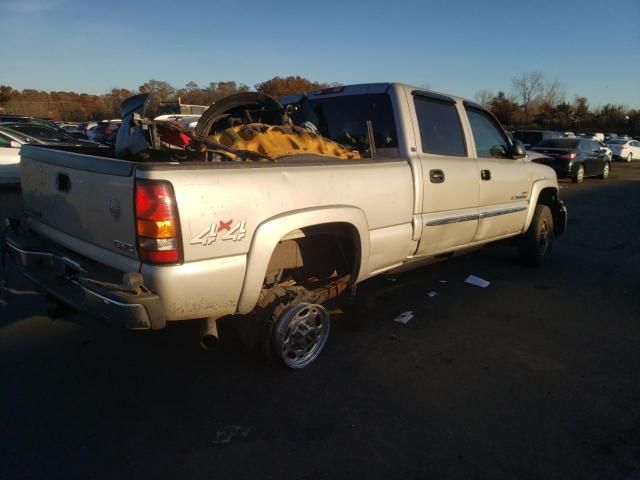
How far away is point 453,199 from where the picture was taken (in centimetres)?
410

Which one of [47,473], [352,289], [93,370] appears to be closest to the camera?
[47,473]

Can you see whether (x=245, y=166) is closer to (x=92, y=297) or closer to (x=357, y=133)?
(x=92, y=297)

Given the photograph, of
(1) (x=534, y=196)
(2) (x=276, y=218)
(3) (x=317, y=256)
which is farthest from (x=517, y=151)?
(2) (x=276, y=218)

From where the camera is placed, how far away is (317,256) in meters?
3.49

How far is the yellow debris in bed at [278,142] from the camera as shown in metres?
3.42

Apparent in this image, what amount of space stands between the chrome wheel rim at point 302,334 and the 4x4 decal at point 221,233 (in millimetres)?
766

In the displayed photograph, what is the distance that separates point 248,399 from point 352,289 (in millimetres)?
1149

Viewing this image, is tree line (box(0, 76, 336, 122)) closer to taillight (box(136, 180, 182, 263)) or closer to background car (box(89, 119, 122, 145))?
background car (box(89, 119, 122, 145))

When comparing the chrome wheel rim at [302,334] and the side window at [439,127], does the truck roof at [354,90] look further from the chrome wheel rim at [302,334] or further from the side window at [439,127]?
the chrome wheel rim at [302,334]

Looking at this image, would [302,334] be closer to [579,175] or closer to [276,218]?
[276,218]

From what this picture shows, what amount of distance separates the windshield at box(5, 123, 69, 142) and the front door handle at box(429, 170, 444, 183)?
11.7 m

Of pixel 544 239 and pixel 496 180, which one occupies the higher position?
pixel 496 180

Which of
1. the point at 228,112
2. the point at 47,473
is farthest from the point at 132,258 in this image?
the point at 228,112

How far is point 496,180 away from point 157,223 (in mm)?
3587
